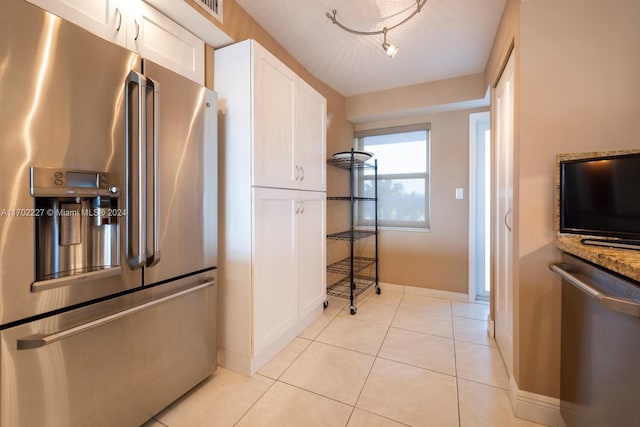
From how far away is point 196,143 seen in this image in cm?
141

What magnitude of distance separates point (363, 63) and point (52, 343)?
8.88 feet

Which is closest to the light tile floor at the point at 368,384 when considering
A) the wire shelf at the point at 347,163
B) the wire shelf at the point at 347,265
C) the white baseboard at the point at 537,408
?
the white baseboard at the point at 537,408

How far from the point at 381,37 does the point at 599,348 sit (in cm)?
217

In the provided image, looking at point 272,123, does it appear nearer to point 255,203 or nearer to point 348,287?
point 255,203

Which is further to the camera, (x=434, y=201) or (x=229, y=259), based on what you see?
(x=434, y=201)

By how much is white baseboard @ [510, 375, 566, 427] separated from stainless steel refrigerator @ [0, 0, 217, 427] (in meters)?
1.69

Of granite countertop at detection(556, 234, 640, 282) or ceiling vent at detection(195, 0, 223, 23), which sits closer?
granite countertop at detection(556, 234, 640, 282)

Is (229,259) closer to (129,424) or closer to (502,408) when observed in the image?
(129,424)

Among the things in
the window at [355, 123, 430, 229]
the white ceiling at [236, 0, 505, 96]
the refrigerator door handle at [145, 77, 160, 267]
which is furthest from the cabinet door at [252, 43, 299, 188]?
the window at [355, 123, 430, 229]

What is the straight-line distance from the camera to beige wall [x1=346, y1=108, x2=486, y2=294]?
9.39 feet

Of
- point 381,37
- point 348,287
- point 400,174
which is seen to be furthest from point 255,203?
point 400,174

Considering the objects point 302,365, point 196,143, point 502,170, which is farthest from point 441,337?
point 196,143

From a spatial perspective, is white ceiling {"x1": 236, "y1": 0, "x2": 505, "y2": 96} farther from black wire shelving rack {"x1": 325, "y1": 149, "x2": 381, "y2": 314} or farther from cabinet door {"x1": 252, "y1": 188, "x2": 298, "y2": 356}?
cabinet door {"x1": 252, "y1": 188, "x2": 298, "y2": 356}

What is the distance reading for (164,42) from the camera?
144 centimetres
